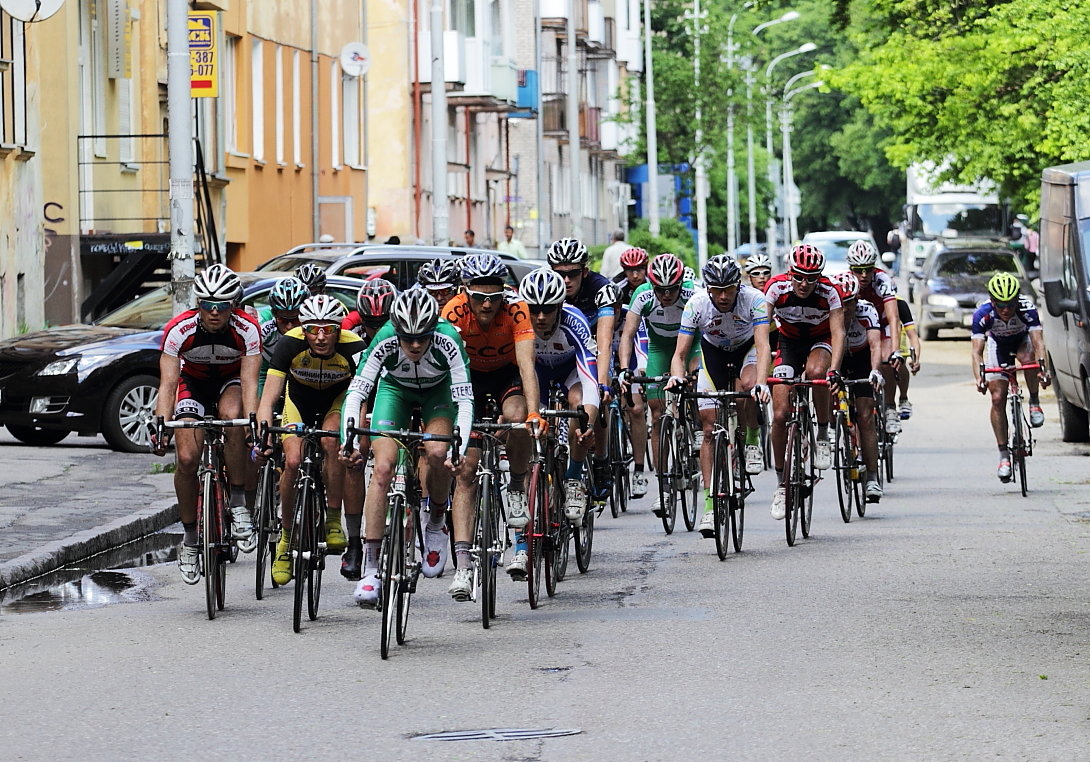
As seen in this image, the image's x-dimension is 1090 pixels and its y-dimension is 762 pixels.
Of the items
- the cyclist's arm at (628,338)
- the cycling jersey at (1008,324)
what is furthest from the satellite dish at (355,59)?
the cyclist's arm at (628,338)

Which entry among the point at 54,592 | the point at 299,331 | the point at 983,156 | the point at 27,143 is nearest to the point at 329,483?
the point at 299,331

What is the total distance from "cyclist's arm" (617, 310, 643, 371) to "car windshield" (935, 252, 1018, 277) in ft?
89.5

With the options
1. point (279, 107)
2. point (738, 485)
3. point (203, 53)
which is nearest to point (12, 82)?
point (203, 53)

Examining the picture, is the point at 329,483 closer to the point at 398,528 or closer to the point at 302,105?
the point at 398,528

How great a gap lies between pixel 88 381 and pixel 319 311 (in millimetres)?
8823

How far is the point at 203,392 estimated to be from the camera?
38.8 ft

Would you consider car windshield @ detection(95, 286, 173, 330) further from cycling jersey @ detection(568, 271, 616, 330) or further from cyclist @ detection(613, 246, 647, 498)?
cycling jersey @ detection(568, 271, 616, 330)

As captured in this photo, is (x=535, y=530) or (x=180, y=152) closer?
(x=535, y=530)

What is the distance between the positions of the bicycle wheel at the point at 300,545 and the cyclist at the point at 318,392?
583 mm

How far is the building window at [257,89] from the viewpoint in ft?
124

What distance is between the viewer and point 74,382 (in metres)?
19.7

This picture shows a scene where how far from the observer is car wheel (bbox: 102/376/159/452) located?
19938 mm

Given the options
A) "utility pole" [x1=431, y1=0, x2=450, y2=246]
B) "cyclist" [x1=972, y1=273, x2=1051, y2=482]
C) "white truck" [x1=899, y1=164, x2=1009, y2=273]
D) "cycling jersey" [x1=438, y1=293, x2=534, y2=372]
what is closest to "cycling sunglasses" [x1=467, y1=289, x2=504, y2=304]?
"cycling jersey" [x1=438, y1=293, x2=534, y2=372]

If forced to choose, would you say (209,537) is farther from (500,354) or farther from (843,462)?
(843,462)
